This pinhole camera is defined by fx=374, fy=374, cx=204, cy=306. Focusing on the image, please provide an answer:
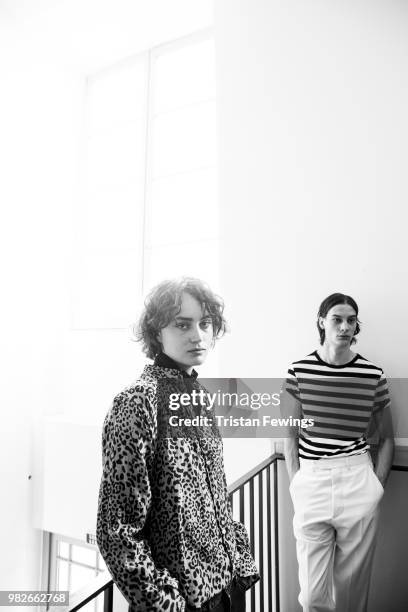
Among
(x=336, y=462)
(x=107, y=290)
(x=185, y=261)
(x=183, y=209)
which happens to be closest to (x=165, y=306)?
(x=336, y=462)

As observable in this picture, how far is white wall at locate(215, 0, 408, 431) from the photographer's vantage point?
1930 mm

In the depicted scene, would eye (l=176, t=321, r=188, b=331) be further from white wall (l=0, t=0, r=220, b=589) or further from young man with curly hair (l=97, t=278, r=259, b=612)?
white wall (l=0, t=0, r=220, b=589)

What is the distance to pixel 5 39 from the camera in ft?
10.4

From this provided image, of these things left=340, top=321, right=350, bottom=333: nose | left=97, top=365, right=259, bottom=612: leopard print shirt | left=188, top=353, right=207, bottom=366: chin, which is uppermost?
left=340, top=321, right=350, bottom=333: nose

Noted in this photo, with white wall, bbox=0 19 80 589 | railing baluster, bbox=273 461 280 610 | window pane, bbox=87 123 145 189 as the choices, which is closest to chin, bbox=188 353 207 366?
railing baluster, bbox=273 461 280 610

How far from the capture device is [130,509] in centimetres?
72

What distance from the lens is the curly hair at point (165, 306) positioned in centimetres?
94

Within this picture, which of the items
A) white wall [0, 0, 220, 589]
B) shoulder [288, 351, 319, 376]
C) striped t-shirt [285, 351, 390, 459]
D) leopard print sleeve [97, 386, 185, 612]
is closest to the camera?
leopard print sleeve [97, 386, 185, 612]

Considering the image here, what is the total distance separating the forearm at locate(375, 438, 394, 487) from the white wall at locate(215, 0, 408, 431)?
0.70ft

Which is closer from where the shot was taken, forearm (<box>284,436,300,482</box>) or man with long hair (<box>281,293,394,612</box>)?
man with long hair (<box>281,293,394,612</box>)

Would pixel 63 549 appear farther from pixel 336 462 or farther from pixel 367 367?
pixel 367 367

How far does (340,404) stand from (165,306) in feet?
3.78

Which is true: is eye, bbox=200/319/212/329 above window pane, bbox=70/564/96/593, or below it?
above

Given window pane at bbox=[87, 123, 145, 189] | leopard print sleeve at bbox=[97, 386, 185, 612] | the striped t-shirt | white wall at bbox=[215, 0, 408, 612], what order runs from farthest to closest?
window pane at bbox=[87, 123, 145, 189] → white wall at bbox=[215, 0, 408, 612] → the striped t-shirt → leopard print sleeve at bbox=[97, 386, 185, 612]
